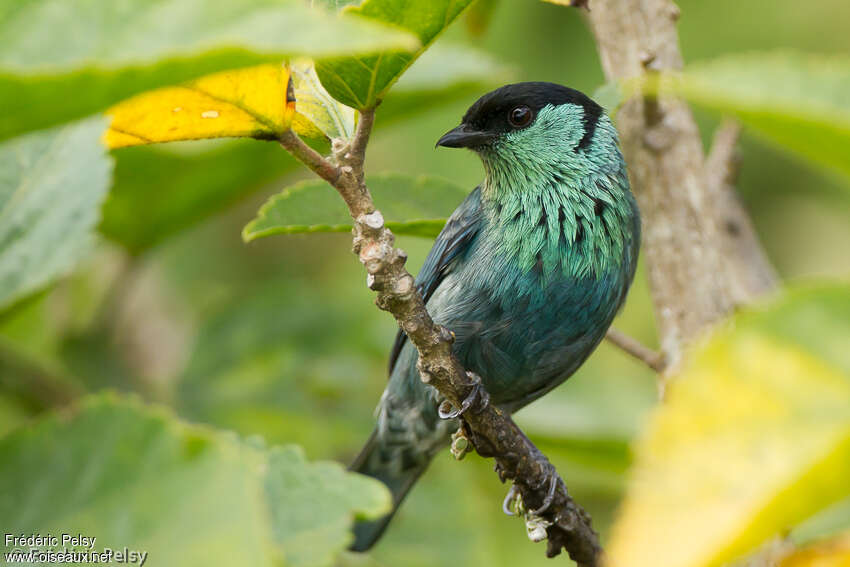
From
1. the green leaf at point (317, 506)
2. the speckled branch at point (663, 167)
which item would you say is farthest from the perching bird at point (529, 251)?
the green leaf at point (317, 506)

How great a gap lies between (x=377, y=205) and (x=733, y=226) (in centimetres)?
147

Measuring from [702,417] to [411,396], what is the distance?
2.49m

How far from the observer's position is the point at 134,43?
1.01 metres

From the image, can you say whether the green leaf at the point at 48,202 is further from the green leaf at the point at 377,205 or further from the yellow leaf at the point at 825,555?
the yellow leaf at the point at 825,555

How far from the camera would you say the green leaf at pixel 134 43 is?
0.92 metres

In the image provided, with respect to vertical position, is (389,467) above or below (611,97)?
below

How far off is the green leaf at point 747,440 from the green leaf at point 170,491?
0.48m

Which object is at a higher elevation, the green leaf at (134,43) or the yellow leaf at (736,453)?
the green leaf at (134,43)

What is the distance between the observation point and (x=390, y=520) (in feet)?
11.2

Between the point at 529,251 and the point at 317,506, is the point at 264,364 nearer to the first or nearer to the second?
the point at 529,251

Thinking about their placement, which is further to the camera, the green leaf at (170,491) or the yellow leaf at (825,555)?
the green leaf at (170,491)

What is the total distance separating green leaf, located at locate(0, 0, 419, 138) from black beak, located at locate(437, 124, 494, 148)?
2.04 metres

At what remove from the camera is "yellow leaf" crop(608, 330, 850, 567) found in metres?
0.90

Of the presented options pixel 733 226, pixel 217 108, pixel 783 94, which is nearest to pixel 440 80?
pixel 733 226
